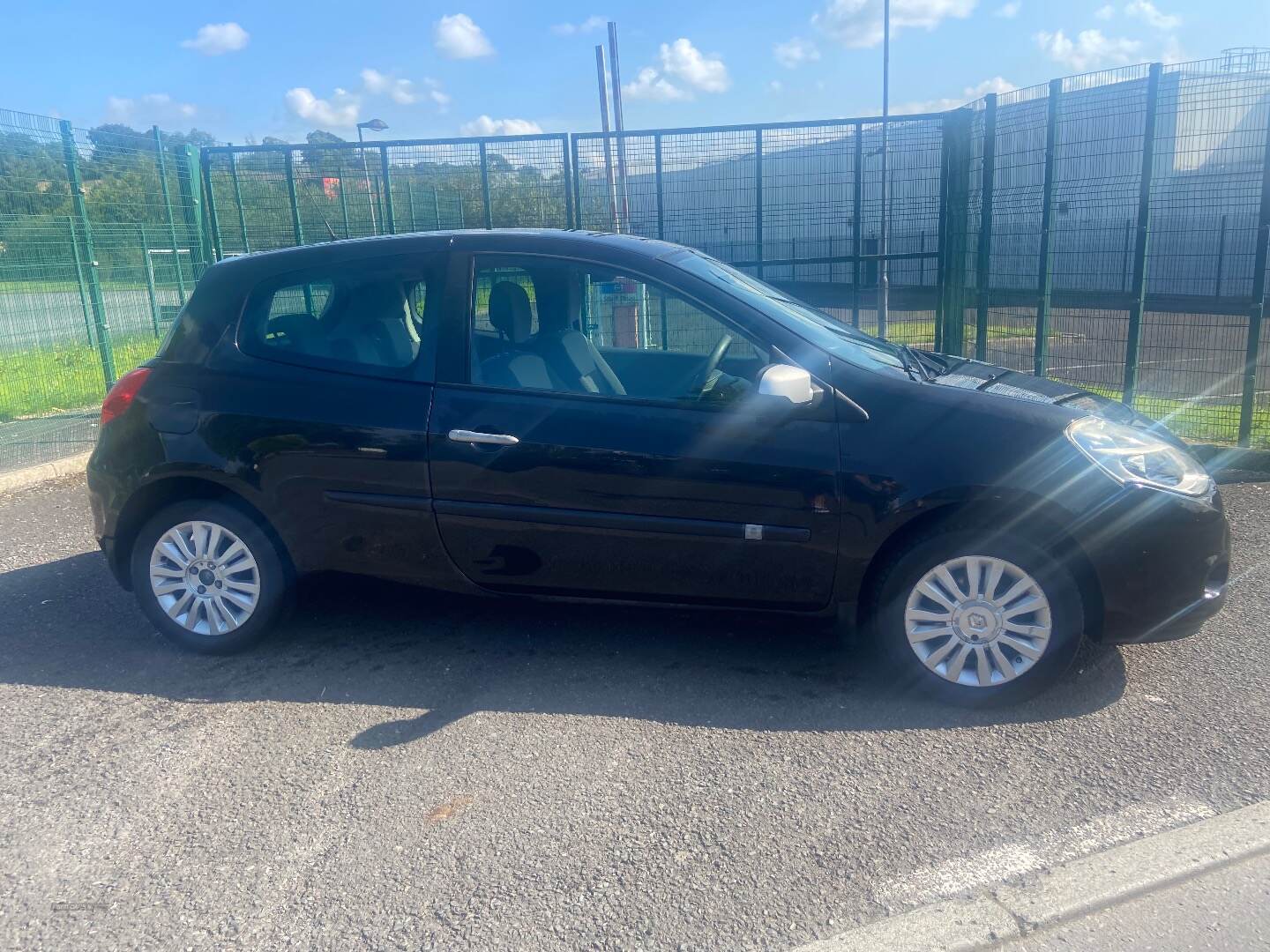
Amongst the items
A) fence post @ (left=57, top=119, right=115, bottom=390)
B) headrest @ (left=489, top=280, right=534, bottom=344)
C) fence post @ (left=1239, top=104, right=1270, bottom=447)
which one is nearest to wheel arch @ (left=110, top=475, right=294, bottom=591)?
headrest @ (left=489, top=280, right=534, bottom=344)

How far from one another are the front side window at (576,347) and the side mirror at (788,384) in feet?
0.59

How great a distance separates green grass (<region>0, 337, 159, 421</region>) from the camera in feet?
33.1

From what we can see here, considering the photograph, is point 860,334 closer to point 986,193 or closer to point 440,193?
point 986,193

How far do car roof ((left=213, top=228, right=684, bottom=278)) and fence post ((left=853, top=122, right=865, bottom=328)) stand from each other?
5086mm

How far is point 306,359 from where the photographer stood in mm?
4465

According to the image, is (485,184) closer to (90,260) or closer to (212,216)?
(212,216)

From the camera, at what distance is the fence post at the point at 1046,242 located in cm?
807

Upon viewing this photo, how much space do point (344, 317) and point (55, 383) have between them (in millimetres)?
7289

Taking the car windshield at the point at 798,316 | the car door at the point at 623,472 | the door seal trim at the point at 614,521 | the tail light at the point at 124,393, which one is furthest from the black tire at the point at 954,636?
the tail light at the point at 124,393

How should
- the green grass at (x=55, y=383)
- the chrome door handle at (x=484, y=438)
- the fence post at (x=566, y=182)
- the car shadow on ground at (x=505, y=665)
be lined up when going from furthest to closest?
the green grass at (x=55, y=383) < the fence post at (x=566, y=182) < the chrome door handle at (x=484, y=438) < the car shadow on ground at (x=505, y=665)

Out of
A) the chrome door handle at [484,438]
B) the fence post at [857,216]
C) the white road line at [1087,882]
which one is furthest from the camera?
the fence post at [857,216]

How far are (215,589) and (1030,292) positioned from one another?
22.6 feet

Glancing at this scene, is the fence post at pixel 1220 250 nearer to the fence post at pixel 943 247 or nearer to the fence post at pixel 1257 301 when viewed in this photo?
the fence post at pixel 1257 301

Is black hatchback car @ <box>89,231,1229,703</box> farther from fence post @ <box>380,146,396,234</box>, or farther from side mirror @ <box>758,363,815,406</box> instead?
fence post @ <box>380,146,396,234</box>
